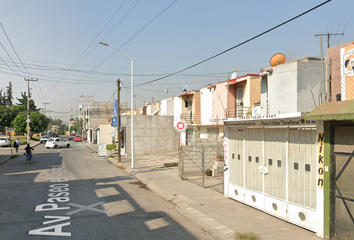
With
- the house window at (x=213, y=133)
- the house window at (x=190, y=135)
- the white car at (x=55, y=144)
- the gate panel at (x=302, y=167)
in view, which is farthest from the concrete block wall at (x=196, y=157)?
the white car at (x=55, y=144)

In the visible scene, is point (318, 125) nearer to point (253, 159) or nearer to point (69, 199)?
point (253, 159)

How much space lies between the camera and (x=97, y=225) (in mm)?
7441

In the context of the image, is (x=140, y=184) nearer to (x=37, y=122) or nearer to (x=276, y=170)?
(x=276, y=170)

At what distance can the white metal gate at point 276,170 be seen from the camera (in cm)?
695

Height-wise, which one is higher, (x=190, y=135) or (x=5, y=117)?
(x=5, y=117)

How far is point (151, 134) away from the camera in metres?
31.0

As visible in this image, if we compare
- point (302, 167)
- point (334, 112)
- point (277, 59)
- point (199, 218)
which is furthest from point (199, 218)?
point (277, 59)

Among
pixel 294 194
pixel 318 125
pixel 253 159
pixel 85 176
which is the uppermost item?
pixel 318 125

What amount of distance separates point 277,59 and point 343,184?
37.9 ft

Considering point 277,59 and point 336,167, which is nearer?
point 336,167

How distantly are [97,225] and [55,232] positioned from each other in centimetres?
106

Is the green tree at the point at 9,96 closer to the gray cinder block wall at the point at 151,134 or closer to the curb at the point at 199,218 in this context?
the gray cinder block wall at the point at 151,134

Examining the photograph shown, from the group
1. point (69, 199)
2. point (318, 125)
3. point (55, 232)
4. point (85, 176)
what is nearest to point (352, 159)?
point (318, 125)

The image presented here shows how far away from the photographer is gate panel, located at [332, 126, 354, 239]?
19.2 ft
